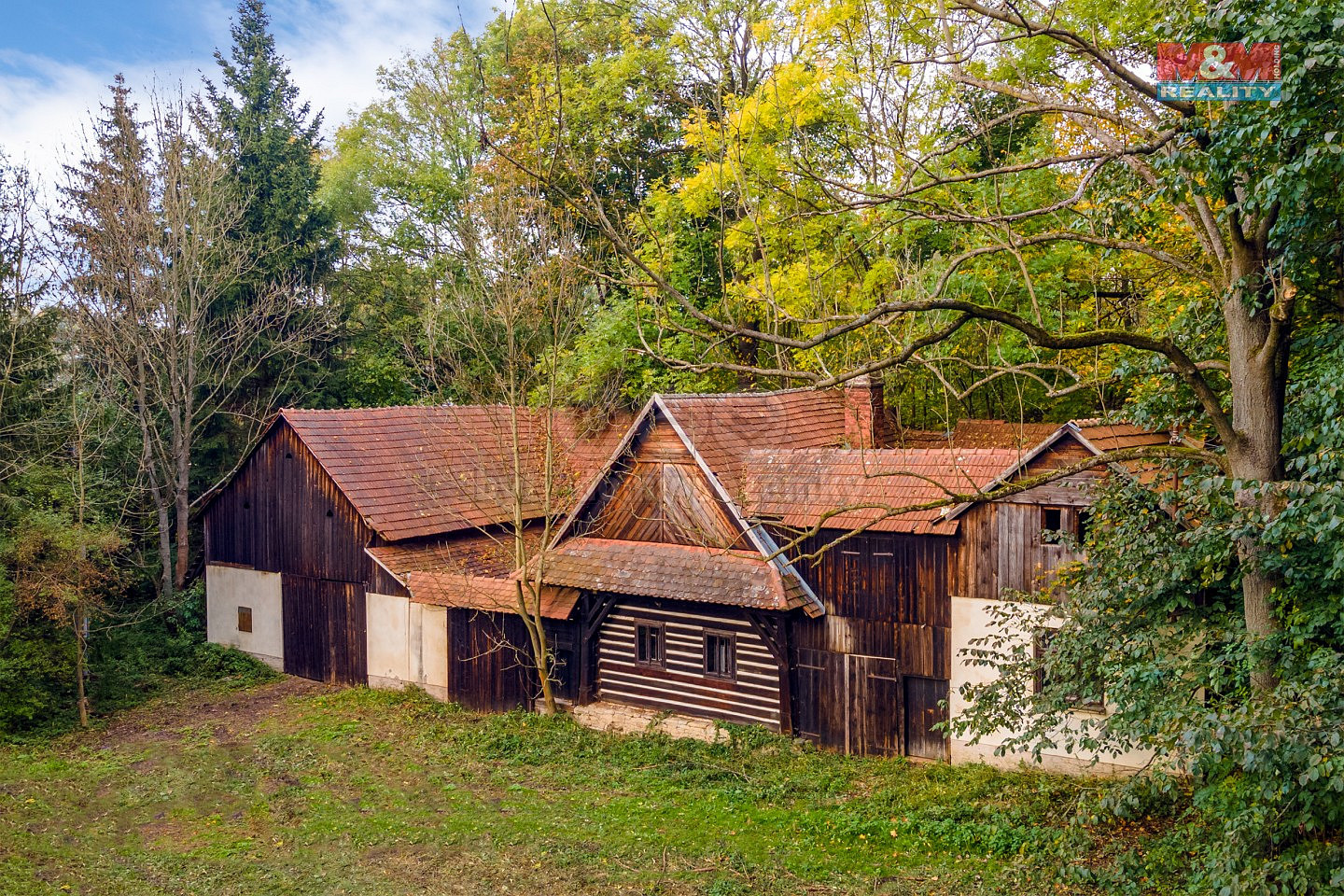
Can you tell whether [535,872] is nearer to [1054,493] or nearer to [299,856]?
[299,856]

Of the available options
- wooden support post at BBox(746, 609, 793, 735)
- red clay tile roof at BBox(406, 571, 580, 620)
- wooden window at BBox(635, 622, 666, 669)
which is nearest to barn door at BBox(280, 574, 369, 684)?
red clay tile roof at BBox(406, 571, 580, 620)

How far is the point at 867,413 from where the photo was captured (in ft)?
66.2

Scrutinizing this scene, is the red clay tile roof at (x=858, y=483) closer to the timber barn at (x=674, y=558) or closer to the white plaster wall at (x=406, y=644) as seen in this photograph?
the timber barn at (x=674, y=558)

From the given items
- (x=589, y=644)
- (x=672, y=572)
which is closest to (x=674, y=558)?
(x=672, y=572)

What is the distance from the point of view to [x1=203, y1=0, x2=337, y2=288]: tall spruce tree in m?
27.9

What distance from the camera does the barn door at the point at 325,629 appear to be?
21031mm

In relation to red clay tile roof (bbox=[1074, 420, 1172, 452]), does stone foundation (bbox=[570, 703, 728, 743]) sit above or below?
below

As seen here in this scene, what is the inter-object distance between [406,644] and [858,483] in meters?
10.1

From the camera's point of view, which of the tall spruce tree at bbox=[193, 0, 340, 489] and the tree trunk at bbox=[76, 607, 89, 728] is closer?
the tree trunk at bbox=[76, 607, 89, 728]

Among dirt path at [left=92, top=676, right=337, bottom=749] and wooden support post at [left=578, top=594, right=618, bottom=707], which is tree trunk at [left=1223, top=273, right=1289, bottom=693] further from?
dirt path at [left=92, top=676, right=337, bottom=749]

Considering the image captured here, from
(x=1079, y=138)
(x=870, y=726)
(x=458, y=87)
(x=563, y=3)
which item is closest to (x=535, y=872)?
(x=870, y=726)

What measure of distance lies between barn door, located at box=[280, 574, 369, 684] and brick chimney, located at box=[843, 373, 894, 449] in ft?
36.3

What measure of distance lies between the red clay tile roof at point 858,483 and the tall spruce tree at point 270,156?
17.1 metres

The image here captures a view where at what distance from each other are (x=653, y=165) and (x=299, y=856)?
73.8 ft
